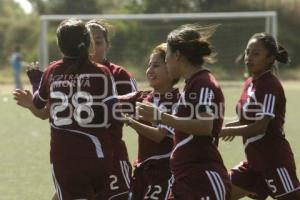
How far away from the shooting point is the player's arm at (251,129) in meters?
6.04

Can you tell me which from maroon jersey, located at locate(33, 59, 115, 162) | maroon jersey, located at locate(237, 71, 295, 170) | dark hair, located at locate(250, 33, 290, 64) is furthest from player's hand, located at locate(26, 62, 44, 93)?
dark hair, located at locate(250, 33, 290, 64)

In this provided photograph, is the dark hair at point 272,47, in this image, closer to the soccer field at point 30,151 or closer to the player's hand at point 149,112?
the player's hand at point 149,112

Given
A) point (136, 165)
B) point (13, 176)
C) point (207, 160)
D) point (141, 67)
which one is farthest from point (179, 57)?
point (141, 67)

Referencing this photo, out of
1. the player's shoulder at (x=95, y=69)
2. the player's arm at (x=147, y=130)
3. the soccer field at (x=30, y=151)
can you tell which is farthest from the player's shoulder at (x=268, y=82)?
the soccer field at (x=30, y=151)

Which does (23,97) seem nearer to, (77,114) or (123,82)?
(77,114)

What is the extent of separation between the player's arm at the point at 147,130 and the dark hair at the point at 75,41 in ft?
1.74

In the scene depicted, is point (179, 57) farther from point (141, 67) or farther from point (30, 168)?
point (141, 67)

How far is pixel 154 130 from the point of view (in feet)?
18.3

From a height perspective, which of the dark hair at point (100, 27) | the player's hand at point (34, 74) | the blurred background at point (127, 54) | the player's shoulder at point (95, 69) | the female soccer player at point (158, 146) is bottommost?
the blurred background at point (127, 54)

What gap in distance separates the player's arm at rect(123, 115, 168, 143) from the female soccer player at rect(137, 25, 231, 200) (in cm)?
48

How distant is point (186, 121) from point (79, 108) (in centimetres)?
76

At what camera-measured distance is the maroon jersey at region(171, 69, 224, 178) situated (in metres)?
4.87

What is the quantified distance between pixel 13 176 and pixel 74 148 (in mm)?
4435

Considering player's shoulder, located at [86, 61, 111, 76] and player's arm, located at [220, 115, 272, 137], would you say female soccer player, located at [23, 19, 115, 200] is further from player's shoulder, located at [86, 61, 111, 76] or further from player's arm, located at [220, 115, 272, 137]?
player's arm, located at [220, 115, 272, 137]
